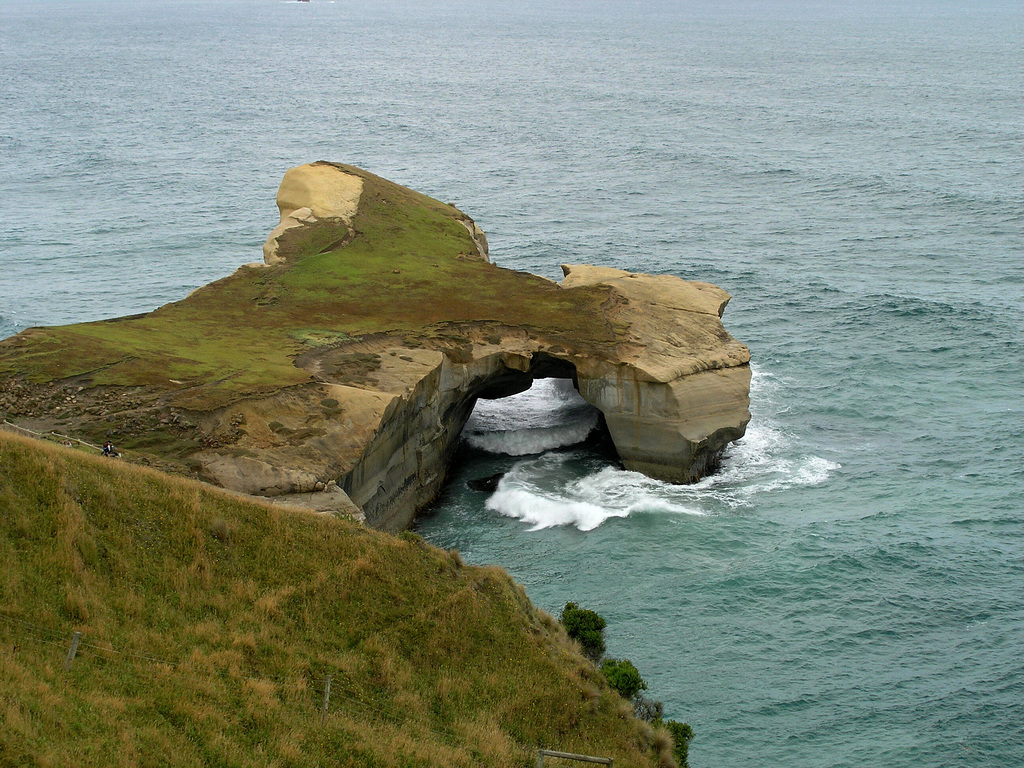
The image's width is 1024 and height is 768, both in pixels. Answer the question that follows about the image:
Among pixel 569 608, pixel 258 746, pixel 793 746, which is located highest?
pixel 258 746

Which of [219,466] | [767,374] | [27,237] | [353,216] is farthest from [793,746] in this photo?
[27,237]

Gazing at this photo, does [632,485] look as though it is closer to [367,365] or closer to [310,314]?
[367,365]

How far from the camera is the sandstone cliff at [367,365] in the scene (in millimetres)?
37281

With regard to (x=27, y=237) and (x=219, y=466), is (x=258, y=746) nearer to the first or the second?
(x=219, y=466)

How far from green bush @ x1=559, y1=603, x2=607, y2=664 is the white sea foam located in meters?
9.88

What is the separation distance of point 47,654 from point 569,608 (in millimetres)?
15832

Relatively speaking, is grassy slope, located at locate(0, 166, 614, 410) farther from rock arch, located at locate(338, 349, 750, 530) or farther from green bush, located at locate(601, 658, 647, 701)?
green bush, located at locate(601, 658, 647, 701)

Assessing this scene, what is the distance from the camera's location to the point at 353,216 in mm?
59969

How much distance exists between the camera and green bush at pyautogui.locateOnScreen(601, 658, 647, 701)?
3012 centimetres

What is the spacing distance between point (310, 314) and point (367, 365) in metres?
6.68

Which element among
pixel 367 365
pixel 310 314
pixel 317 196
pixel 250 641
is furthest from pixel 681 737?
pixel 317 196

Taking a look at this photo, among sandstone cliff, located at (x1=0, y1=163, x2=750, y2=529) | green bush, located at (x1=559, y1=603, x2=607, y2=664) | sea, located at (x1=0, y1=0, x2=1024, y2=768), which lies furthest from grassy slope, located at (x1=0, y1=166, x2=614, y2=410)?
green bush, located at (x1=559, y1=603, x2=607, y2=664)

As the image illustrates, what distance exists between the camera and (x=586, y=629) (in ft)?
107

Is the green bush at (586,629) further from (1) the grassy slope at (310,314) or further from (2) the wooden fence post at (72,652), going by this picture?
(2) the wooden fence post at (72,652)
